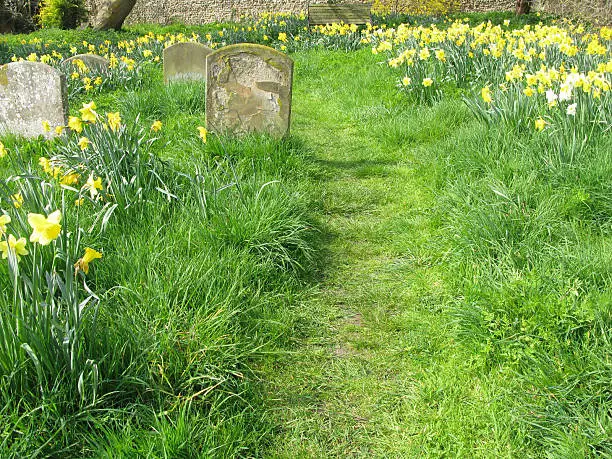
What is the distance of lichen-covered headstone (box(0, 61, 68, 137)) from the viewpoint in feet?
17.4

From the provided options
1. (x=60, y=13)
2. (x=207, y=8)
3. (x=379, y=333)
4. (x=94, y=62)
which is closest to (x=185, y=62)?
(x=94, y=62)

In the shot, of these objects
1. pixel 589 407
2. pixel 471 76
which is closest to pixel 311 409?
pixel 589 407

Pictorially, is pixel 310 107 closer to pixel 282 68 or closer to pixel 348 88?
pixel 348 88

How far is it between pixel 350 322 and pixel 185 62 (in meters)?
6.10

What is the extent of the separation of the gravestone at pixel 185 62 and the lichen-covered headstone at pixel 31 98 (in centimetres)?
262

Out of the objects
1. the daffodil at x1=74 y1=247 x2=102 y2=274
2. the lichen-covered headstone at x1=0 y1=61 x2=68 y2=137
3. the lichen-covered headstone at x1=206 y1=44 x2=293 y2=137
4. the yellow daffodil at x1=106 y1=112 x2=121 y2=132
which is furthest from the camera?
the lichen-covered headstone at x1=0 y1=61 x2=68 y2=137

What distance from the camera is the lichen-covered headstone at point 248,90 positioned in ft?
16.1

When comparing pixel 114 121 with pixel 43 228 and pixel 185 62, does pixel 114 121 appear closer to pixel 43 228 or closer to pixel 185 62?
pixel 43 228

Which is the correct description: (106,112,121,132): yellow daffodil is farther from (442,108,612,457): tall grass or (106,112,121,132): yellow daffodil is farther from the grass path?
(442,108,612,457): tall grass

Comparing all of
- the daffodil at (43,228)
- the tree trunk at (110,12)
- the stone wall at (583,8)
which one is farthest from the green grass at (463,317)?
the stone wall at (583,8)

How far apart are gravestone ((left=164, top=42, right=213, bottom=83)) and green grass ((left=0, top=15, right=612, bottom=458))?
13.5 feet

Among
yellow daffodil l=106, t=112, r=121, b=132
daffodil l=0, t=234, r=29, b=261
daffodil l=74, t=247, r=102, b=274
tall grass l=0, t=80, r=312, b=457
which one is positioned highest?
yellow daffodil l=106, t=112, r=121, b=132

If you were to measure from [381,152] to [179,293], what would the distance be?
3490mm

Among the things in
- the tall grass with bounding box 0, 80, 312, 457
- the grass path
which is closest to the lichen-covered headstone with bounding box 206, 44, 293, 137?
the grass path
